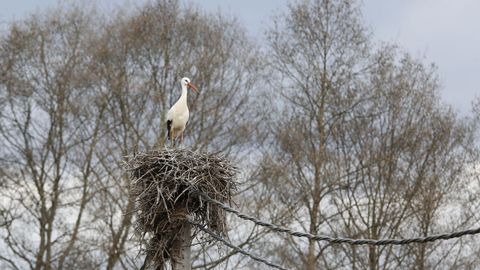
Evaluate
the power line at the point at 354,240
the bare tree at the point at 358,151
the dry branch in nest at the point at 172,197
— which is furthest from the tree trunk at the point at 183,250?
the bare tree at the point at 358,151

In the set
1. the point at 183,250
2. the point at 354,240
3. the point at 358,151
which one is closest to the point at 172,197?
the point at 183,250

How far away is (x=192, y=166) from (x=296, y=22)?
15.9 metres

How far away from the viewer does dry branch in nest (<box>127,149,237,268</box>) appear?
176 inches

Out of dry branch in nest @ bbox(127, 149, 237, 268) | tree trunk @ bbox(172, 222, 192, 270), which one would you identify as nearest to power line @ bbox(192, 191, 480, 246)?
dry branch in nest @ bbox(127, 149, 237, 268)

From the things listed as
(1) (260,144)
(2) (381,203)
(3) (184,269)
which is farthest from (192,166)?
(1) (260,144)

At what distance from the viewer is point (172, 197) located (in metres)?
4.52

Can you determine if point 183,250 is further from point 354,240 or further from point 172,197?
point 354,240

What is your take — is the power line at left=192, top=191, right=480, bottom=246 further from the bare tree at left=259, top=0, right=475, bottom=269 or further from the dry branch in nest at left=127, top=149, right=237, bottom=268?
the bare tree at left=259, top=0, right=475, bottom=269

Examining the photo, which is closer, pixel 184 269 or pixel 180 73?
pixel 184 269

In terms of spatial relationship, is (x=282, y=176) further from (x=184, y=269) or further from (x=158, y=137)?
(x=184, y=269)

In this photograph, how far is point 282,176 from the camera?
19547 mm

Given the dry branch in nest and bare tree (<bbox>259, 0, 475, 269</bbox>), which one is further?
bare tree (<bbox>259, 0, 475, 269</bbox>)

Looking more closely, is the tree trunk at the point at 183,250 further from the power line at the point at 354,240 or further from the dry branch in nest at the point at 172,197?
the power line at the point at 354,240

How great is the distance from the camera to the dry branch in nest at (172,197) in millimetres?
4461
